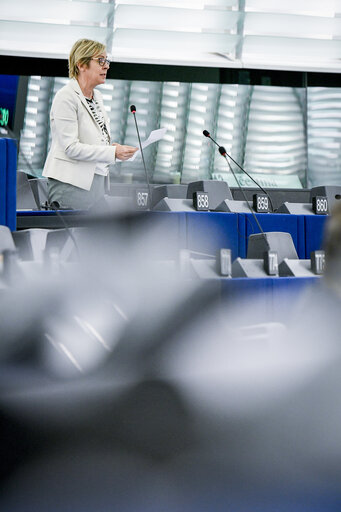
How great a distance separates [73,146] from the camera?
9.63 feet

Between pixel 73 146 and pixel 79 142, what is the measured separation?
0.06 m

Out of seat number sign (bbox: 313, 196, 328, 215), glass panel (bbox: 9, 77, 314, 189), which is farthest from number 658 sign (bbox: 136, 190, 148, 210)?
glass panel (bbox: 9, 77, 314, 189)

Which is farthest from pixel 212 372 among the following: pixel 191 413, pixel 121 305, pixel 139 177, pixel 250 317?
pixel 139 177

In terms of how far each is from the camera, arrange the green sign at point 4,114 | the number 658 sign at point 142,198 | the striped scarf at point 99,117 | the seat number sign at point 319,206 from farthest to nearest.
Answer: the green sign at point 4,114, the seat number sign at point 319,206, the number 658 sign at point 142,198, the striped scarf at point 99,117

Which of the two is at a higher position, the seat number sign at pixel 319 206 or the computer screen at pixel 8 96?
the computer screen at pixel 8 96

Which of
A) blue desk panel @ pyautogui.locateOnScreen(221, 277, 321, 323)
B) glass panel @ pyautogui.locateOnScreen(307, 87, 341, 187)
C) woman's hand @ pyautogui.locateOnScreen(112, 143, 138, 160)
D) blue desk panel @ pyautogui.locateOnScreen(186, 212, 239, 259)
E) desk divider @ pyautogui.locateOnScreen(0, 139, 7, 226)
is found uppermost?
glass panel @ pyautogui.locateOnScreen(307, 87, 341, 187)

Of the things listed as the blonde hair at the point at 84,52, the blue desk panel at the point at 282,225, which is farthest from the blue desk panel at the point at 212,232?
the blonde hair at the point at 84,52

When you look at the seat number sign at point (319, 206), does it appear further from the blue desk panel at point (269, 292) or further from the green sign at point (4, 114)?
the green sign at point (4, 114)

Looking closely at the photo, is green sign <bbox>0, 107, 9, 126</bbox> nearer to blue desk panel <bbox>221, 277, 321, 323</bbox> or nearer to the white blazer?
the white blazer

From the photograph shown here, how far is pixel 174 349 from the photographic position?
3.49 ft

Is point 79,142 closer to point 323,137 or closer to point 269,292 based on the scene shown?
point 269,292

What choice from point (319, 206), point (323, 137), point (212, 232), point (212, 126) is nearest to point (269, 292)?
point (212, 232)

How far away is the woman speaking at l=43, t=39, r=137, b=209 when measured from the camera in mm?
2949

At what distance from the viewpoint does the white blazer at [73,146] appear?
2.94 m
